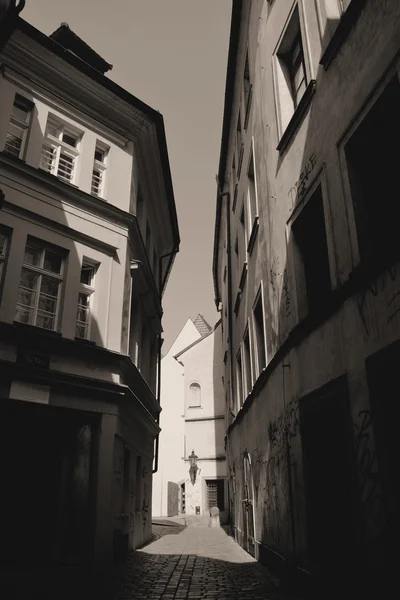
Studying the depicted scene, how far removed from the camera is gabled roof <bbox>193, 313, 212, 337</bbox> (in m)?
40.6

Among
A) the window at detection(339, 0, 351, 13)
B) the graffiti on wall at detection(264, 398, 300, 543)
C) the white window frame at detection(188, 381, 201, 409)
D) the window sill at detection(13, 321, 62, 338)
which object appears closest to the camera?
the window at detection(339, 0, 351, 13)

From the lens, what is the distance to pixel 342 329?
5.77 m

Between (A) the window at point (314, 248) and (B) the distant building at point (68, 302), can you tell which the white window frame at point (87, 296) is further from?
(A) the window at point (314, 248)

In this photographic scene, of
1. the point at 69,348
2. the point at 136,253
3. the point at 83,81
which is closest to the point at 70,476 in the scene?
the point at 69,348

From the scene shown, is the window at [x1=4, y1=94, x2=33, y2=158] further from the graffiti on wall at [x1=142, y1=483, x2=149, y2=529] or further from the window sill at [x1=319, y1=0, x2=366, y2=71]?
the graffiti on wall at [x1=142, y1=483, x2=149, y2=529]

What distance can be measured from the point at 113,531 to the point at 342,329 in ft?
23.0

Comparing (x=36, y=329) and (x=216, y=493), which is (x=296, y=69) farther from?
(x=216, y=493)

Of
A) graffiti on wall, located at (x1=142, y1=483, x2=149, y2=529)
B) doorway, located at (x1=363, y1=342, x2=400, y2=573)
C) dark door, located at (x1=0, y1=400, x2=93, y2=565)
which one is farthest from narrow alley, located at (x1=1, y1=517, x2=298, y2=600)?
graffiti on wall, located at (x1=142, y1=483, x2=149, y2=529)

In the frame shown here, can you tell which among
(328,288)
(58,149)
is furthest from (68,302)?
(328,288)

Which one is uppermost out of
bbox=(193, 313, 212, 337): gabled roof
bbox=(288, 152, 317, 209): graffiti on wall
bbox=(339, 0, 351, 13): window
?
bbox=(193, 313, 212, 337): gabled roof

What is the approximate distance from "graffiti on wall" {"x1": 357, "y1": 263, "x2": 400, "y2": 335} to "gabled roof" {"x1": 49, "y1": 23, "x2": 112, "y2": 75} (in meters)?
12.0

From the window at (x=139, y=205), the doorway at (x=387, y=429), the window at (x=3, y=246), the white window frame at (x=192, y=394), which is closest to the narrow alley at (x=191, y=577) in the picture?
the doorway at (x=387, y=429)

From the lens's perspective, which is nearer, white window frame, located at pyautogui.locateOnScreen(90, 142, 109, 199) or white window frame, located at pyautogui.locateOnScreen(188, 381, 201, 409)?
white window frame, located at pyautogui.locateOnScreen(90, 142, 109, 199)

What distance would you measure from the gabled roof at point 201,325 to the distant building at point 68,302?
2609 centimetres
